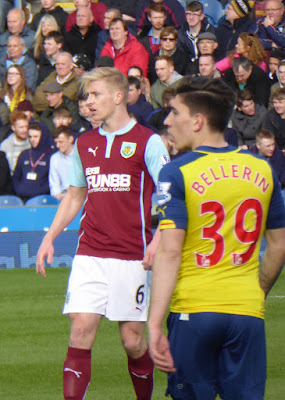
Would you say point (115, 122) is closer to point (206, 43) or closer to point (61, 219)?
point (61, 219)

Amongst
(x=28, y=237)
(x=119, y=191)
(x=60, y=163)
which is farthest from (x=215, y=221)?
(x=60, y=163)

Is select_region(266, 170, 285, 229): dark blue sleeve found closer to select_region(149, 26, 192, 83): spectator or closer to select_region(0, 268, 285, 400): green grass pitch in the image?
select_region(0, 268, 285, 400): green grass pitch

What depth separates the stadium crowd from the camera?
48.8ft

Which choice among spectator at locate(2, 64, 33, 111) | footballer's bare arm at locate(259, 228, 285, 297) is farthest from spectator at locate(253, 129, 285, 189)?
footballer's bare arm at locate(259, 228, 285, 297)

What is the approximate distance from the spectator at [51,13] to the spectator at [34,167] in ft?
13.3

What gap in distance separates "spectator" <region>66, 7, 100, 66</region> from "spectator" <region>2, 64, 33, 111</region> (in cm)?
139

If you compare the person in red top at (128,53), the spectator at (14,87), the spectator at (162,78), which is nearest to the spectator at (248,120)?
the spectator at (162,78)

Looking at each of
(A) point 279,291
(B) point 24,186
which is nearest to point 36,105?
(B) point 24,186

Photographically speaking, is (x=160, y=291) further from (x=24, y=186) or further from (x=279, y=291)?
(x=24, y=186)

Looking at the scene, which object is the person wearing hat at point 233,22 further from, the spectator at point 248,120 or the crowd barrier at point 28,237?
the crowd barrier at point 28,237

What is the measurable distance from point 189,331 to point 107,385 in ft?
11.6

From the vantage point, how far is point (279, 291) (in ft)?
38.0

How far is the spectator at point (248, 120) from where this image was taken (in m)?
15.0

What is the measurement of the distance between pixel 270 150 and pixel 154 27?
4.21m
